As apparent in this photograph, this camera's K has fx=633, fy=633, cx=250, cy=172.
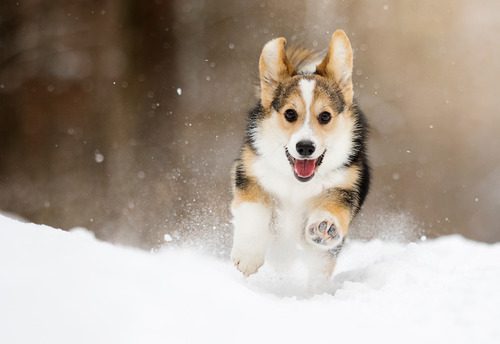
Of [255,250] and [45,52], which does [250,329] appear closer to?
[255,250]

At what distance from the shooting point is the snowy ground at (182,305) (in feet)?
6.92

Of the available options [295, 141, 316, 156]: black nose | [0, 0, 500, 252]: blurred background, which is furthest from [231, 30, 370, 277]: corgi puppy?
[0, 0, 500, 252]: blurred background

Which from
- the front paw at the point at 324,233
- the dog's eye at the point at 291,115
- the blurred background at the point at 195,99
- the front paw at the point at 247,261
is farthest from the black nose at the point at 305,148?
the blurred background at the point at 195,99

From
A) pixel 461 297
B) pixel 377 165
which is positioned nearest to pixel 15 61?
pixel 377 165

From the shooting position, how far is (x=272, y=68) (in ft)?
12.5

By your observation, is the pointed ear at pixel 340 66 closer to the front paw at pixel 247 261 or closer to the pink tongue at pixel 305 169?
the pink tongue at pixel 305 169

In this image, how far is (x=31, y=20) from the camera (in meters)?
8.57

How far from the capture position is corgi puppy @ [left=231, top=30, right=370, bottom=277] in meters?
3.50

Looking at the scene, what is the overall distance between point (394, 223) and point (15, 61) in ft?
18.1

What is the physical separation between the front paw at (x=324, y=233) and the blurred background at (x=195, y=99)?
4981mm

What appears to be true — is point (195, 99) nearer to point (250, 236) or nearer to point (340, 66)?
point (340, 66)

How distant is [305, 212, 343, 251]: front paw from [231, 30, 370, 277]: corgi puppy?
0.18 ft

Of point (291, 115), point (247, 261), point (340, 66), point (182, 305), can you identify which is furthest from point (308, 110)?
point (182, 305)

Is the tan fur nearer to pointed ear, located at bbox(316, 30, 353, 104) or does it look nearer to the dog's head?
the dog's head
